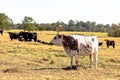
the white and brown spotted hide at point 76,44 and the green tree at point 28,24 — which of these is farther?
the green tree at point 28,24

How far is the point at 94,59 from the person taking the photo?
2105cm

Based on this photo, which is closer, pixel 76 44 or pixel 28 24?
pixel 76 44

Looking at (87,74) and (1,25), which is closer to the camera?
(87,74)

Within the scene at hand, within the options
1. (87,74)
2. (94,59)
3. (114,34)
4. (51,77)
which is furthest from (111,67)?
(114,34)

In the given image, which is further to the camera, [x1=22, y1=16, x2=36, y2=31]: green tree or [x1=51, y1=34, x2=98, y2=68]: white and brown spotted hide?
[x1=22, y1=16, x2=36, y2=31]: green tree

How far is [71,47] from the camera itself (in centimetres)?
1898

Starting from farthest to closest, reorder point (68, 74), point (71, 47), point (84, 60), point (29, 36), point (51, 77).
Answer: point (29, 36) < point (84, 60) < point (71, 47) < point (68, 74) < point (51, 77)

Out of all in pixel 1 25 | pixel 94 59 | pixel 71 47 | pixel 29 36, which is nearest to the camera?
pixel 71 47

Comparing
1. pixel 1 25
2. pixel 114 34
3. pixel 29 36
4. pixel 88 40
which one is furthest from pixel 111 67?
pixel 1 25

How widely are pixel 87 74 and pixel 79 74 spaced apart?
46 cm

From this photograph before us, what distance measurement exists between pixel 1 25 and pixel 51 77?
93.6 meters

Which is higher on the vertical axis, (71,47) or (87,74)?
(71,47)

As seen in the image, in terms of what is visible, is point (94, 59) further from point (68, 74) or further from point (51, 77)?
point (51, 77)

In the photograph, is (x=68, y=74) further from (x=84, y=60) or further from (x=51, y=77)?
(x=84, y=60)
